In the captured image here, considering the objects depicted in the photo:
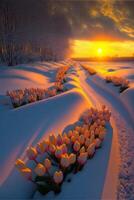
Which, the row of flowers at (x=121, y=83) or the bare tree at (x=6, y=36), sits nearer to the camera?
the row of flowers at (x=121, y=83)

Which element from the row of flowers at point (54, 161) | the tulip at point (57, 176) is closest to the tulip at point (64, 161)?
the row of flowers at point (54, 161)

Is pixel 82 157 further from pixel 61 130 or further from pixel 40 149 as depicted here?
pixel 61 130

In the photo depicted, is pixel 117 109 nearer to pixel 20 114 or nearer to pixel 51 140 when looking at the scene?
pixel 20 114

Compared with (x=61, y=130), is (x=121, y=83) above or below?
above

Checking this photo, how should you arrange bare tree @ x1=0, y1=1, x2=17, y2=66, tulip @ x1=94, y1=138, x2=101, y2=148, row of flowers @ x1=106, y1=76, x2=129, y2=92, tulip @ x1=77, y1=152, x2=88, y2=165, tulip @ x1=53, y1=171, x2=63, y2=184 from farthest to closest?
1. bare tree @ x1=0, y1=1, x2=17, y2=66
2. row of flowers @ x1=106, y1=76, x2=129, y2=92
3. tulip @ x1=94, y1=138, x2=101, y2=148
4. tulip @ x1=77, y1=152, x2=88, y2=165
5. tulip @ x1=53, y1=171, x2=63, y2=184

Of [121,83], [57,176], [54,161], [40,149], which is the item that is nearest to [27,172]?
[57,176]

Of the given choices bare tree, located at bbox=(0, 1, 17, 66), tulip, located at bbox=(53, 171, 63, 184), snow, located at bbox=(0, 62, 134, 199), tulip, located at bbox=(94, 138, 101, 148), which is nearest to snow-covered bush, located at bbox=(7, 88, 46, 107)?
snow, located at bbox=(0, 62, 134, 199)

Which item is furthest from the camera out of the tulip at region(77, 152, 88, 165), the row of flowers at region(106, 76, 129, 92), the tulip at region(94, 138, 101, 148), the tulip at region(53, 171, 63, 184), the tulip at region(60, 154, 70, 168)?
the row of flowers at region(106, 76, 129, 92)

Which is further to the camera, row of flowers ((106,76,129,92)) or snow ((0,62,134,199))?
row of flowers ((106,76,129,92))

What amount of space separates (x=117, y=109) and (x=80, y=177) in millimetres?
4109

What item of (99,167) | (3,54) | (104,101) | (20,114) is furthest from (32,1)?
(99,167)

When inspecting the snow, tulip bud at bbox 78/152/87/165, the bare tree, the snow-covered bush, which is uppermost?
the bare tree

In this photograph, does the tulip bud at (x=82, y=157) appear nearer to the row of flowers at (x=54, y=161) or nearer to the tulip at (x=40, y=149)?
the row of flowers at (x=54, y=161)

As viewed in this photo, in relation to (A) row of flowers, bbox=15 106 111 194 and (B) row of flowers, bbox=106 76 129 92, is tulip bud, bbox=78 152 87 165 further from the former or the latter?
(B) row of flowers, bbox=106 76 129 92
